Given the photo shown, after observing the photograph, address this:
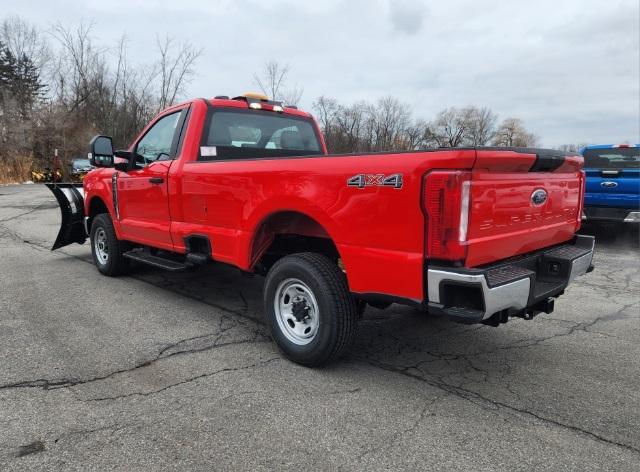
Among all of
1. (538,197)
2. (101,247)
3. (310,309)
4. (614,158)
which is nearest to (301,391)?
(310,309)

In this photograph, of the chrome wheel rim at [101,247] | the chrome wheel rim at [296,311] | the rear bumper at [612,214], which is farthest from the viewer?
the rear bumper at [612,214]

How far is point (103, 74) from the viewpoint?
1483 inches

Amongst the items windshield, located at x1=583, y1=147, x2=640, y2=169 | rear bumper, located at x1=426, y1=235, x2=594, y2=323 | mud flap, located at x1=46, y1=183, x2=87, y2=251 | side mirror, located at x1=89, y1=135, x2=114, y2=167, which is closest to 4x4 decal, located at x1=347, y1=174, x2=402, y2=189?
rear bumper, located at x1=426, y1=235, x2=594, y2=323

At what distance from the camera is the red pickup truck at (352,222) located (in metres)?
2.66

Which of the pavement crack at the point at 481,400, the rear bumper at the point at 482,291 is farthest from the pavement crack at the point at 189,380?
the rear bumper at the point at 482,291

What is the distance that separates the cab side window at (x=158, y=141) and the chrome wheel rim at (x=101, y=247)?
146cm

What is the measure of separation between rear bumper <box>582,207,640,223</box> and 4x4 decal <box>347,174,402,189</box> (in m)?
6.56

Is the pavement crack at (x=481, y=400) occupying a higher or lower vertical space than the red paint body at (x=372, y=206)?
lower

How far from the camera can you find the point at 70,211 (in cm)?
716

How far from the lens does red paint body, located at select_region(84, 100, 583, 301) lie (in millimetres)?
2725

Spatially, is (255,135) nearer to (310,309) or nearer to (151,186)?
(151,186)

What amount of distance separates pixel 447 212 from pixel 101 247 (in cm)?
535

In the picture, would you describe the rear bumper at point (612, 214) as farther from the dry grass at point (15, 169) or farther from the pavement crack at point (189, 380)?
the dry grass at point (15, 169)

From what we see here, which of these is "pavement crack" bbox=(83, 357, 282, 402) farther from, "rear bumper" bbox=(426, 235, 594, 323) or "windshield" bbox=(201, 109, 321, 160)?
"windshield" bbox=(201, 109, 321, 160)
